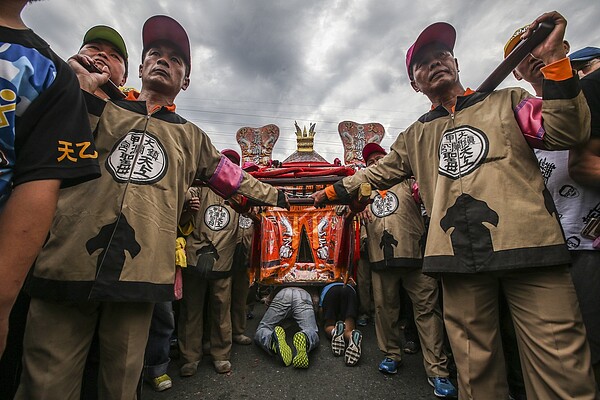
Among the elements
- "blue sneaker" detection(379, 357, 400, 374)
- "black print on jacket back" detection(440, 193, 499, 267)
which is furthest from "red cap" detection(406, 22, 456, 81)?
"blue sneaker" detection(379, 357, 400, 374)

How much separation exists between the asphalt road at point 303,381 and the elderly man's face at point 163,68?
2693 mm

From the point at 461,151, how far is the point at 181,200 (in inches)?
71.9

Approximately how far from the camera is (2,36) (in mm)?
841

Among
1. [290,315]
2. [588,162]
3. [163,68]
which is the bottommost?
[290,315]

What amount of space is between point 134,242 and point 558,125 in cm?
224

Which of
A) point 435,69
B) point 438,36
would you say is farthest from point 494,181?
point 438,36

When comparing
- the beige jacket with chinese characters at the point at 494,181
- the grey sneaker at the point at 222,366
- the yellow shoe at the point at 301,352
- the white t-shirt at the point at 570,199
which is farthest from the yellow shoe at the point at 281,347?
the white t-shirt at the point at 570,199

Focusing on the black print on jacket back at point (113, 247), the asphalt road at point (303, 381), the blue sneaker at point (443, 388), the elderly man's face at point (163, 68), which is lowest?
the asphalt road at point (303, 381)

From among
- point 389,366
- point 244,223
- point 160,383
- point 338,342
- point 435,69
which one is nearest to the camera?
point 435,69

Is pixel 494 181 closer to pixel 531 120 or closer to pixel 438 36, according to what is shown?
pixel 531 120

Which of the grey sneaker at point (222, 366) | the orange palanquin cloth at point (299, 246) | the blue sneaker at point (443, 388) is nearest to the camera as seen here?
the blue sneaker at point (443, 388)

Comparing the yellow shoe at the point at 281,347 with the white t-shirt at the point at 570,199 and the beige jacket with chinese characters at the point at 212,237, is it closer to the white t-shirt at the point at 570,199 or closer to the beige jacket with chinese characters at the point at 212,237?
the beige jacket with chinese characters at the point at 212,237

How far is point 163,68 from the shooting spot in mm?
2076

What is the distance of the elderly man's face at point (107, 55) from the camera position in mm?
2055
